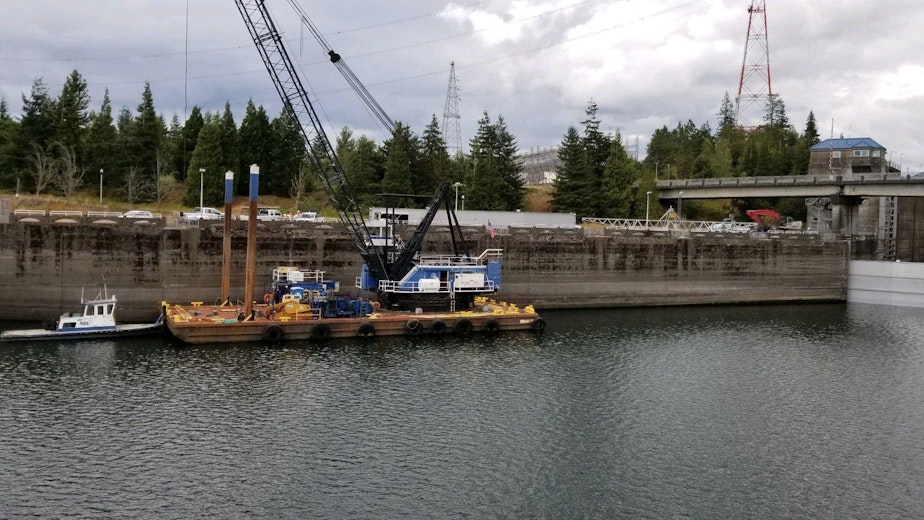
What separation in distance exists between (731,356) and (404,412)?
766 inches

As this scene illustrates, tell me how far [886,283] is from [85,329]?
Answer: 2315 inches

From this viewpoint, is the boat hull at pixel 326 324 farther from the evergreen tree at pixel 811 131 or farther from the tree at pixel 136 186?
the evergreen tree at pixel 811 131

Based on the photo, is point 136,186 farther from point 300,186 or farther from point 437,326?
point 437,326

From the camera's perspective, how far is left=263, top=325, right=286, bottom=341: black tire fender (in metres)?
33.3

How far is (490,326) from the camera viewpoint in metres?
38.0

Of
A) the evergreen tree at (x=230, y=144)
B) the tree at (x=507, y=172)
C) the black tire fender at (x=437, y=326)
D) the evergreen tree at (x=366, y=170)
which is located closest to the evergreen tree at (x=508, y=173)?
the tree at (x=507, y=172)

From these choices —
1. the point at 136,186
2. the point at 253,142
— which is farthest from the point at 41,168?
the point at 253,142

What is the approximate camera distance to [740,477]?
65.4 ft

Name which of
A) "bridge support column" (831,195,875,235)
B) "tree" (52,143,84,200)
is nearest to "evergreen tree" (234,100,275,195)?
"tree" (52,143,84,200)

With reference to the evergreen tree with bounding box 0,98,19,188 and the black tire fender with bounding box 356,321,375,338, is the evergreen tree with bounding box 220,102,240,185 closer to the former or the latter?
the evergreen tree with bounding box 0,98,19,188

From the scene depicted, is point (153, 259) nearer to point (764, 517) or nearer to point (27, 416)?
point (27, 416)

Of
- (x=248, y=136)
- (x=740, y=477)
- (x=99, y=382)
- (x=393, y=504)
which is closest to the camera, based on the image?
(x=393, y=504)

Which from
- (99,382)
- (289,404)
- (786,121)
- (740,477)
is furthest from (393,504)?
(786,121)

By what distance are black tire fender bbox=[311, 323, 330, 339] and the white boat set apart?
25.6ft
